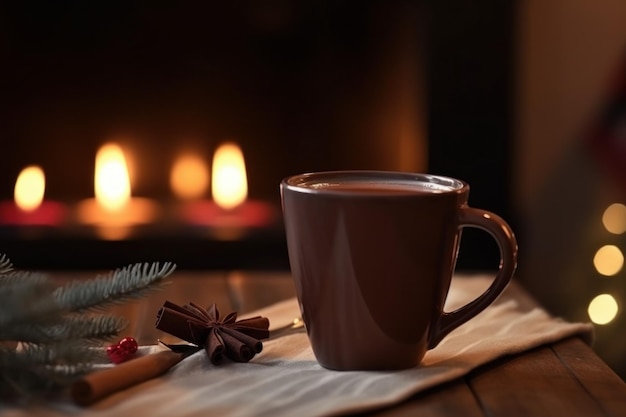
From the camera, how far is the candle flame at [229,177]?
73.9 inches

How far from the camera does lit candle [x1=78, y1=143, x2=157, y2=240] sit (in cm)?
183

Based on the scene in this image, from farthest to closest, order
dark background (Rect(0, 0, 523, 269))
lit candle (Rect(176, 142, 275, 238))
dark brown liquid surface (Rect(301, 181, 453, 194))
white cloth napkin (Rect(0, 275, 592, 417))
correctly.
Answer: dark background (Rect(0, 0, 523, 269)), lit candle (Rect(176, 142, 275, 238)), dark brown liquid surface (Rect(301, 181, 453, 194)), white cloth napkin (Rect(0, 275, 592, 417))

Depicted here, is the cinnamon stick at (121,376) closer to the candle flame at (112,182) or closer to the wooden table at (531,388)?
the wooden table at (531,388)

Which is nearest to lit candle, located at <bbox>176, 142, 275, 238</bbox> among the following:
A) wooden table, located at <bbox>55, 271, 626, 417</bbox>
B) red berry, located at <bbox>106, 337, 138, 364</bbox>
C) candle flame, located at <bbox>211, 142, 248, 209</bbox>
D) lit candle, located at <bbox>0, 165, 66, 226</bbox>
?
candle flame, located at <bbox>211, 142, 248, 209</bbox>

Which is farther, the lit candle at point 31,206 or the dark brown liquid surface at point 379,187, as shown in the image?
the lit candle at point 31,206

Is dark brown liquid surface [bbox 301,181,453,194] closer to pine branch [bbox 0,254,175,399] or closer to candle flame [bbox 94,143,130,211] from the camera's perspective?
pine branch [bbox 0,254,175,399]

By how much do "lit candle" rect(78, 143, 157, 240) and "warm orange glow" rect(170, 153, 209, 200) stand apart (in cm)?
7

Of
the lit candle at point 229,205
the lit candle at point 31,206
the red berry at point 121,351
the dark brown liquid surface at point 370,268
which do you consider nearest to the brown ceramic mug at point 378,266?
the dark brown liquid surface at point 370,268

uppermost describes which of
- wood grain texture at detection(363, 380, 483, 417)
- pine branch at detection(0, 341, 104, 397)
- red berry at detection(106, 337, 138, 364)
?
pine branch at detection(0, 341, 104, 397)

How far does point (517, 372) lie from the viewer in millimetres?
655

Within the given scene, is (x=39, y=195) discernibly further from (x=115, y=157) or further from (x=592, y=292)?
(x=592, y=292)

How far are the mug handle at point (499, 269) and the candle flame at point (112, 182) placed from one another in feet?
4.25

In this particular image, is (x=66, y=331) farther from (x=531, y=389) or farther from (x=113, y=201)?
(x=113, y=201)

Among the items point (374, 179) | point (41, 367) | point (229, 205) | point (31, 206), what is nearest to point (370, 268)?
point (374, 179)
